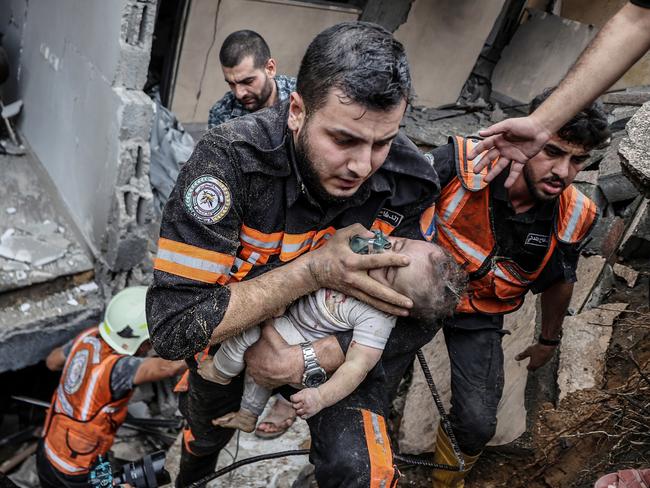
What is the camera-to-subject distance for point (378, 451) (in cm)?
239

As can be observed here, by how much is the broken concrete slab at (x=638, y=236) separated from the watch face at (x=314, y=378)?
2.66 meters

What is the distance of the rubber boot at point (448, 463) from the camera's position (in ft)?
11.6

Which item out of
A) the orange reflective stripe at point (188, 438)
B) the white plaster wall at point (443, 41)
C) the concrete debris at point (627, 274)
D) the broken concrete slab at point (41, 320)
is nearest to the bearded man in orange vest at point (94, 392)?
the orange reflective stripe at point (188, 438)

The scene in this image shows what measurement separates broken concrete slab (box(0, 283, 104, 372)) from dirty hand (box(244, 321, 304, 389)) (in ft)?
9.89

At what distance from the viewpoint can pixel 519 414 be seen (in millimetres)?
3943

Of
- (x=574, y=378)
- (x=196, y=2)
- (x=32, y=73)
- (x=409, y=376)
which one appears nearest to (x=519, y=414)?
(x=574, y=378)

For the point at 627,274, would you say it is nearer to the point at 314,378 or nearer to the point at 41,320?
the point at 314,378

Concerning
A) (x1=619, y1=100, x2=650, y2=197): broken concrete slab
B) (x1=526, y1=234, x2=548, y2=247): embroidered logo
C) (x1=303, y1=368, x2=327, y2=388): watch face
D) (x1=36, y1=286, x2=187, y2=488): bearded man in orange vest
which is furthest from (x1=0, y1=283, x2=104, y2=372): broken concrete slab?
(x1=619, y1=100, x2=650, y2=197): broken concrete slab

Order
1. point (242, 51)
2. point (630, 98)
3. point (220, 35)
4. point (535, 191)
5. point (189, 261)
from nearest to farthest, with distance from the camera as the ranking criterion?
point (189, 261), point (535, 191), point (242, 51), point (630, 98), point (220, 35)

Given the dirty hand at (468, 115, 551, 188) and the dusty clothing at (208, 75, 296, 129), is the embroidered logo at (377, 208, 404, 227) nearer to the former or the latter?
the dirty hand at (468, 115, 551, 188)

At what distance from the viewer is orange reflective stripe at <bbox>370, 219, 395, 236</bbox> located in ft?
8.59

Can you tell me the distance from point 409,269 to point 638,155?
40.3 inches

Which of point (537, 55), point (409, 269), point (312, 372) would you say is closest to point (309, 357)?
point (312, 372)

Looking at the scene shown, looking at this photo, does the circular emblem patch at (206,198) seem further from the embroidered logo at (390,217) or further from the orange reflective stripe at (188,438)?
the orange reflective stripe at (188,438)
